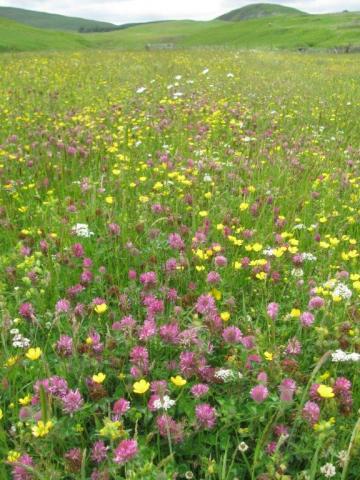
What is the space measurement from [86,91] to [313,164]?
6.96 meters

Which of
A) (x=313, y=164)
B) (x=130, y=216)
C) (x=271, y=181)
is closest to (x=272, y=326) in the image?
(x=130, y=216)

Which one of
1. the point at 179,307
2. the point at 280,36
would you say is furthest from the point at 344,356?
the point at 280,36

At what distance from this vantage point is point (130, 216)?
182 inches

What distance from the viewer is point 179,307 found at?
295 cm

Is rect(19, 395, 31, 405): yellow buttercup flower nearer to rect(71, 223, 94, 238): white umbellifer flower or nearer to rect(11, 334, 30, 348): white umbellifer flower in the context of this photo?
rect(11, 334, 30, 348): white umbellifer flower

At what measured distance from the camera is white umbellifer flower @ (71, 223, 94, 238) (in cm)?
395

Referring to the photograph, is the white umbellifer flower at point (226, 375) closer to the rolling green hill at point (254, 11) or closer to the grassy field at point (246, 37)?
the grassy field at point (246, 37)

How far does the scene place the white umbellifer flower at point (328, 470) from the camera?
6.61 ft

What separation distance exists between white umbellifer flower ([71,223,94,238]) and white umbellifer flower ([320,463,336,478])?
251 cm

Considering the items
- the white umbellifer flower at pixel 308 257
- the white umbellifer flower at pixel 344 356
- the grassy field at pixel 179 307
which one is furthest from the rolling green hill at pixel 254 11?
the white umbellifer flower at pixel 344 356

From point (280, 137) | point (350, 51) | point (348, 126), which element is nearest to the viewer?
point (280, 137)

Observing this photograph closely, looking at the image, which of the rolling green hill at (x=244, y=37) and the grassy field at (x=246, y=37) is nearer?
the rolling green hill at (x=244, y=37)

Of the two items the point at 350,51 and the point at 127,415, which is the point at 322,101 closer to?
the point at 127,415

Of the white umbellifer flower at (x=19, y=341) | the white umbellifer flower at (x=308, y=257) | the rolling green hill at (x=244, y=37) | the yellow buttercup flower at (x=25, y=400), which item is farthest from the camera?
the rolling green hill at (x=244, y=37)
